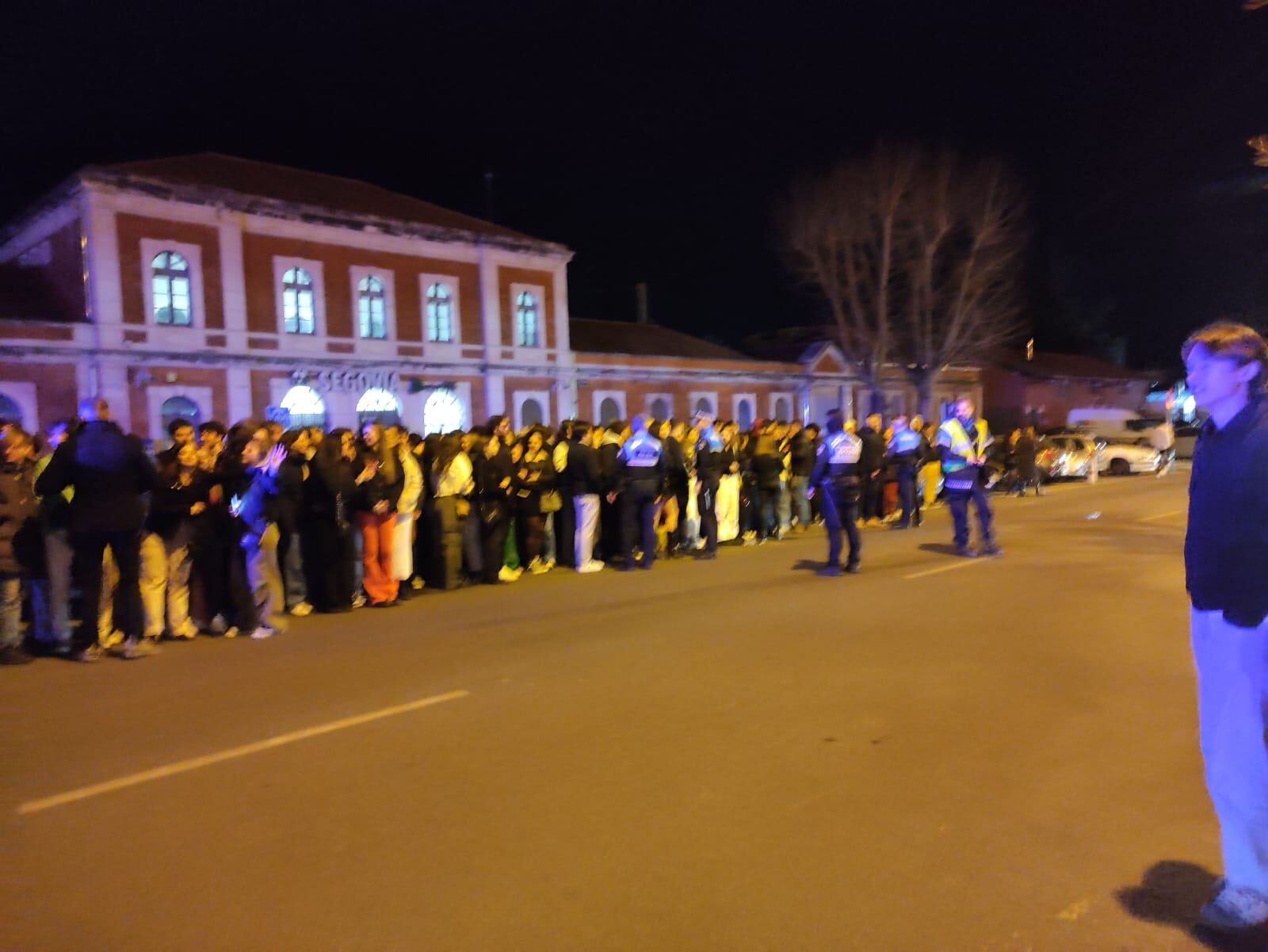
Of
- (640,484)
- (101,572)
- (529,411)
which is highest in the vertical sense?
(529,411)

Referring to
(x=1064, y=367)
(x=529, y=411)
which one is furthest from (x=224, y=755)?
(x=1064, y=367)

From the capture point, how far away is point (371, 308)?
1197 inches

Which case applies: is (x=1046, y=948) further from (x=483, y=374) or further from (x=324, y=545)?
(x=483, y=374)

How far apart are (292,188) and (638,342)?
16.2 m

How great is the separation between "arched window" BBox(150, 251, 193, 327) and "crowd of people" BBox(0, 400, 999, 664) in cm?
1805

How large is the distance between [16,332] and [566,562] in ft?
60.5

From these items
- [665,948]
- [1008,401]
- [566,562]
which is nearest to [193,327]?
[566,562]

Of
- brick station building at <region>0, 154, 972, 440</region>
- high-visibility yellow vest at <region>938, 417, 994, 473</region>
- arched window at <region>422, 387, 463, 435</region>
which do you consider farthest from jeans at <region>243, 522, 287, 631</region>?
arched window at <region>422, 387, 463, 435</region>

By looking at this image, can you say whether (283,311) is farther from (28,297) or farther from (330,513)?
(330,513)

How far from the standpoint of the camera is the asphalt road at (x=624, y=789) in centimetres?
347

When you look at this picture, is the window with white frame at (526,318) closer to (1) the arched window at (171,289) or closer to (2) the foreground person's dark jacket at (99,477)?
(1) the arched window at (171,289)

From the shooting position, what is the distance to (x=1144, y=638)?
7.60m

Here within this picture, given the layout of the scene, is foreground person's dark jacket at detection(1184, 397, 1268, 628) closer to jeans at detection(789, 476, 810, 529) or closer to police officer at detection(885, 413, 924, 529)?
jeans at detection(789, 476, 810, 529)

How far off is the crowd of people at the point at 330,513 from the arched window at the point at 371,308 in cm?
1908
